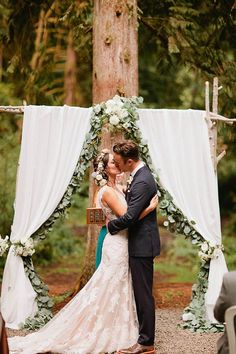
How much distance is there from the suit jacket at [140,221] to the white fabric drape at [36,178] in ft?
3.78

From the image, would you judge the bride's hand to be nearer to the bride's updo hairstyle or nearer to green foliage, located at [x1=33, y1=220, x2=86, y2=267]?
the bride's updo hairstyle

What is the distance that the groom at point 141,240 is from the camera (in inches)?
237

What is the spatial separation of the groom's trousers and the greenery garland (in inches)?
42.9


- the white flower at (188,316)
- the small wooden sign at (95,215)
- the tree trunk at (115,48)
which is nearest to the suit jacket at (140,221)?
the small wooden sign at (95,215)

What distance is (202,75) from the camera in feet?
32.1

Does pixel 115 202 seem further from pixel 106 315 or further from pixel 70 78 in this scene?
pixel 70 78

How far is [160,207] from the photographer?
7.24m

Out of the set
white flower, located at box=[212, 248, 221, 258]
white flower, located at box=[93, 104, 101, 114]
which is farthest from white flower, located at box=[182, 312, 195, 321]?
white flower, located at box=[93, 104, 101, 114]

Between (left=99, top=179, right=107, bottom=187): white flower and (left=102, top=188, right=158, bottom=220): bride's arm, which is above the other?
(left=99, top=179, right=107, bottom=187): white flower

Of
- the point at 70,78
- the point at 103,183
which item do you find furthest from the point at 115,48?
the point at 70,78

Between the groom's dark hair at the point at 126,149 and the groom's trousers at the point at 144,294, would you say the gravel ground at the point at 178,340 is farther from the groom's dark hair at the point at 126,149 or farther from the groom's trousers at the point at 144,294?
the groom's dark hair at the point at 126,149

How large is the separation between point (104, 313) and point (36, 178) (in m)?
1.58

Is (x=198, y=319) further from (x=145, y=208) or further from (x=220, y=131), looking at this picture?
(x=220, y=131)

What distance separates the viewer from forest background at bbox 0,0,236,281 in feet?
32.1
